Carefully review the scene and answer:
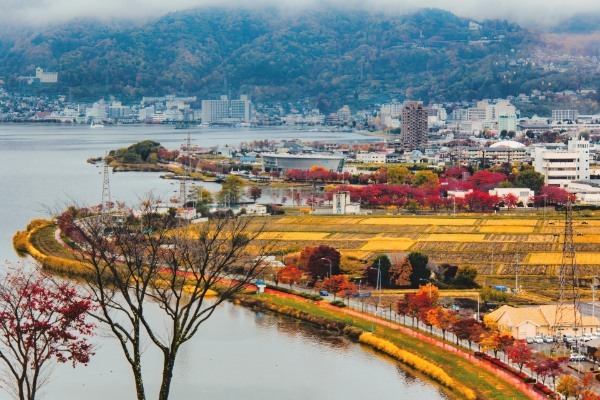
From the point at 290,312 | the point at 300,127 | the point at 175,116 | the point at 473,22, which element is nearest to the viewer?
the point at 290,312

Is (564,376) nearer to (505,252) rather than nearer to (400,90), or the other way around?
(505,252)

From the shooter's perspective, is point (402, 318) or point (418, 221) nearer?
point (402, 318)

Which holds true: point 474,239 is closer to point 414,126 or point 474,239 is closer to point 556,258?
point 556,258

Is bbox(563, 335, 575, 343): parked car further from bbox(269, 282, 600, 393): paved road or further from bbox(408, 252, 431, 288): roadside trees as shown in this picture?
bbox(408, 252, 431, 288): roadside trees

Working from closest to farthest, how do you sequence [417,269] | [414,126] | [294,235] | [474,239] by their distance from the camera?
[417,269] < [474,239] < [294,235] < [414,126]

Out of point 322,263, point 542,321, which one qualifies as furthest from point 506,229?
point 542,321

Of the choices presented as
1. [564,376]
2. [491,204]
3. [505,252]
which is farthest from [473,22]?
[564,376]
